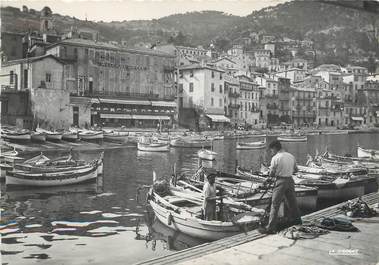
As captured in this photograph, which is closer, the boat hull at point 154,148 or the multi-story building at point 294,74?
the boat hull at point 154,148

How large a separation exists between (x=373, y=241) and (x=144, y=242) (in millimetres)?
5671

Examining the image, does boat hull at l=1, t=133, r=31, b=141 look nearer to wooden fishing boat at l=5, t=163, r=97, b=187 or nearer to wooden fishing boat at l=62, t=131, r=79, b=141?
wooden fishing boat at l=62, t=131, r=79, b=141

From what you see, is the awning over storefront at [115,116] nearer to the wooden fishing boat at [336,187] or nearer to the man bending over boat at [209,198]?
the wooden fishing boat at [336,187]

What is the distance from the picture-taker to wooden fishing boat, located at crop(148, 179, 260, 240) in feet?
27.9

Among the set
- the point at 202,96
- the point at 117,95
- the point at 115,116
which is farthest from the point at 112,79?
the point at 202,96

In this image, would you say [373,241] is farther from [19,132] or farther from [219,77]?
[219,77]

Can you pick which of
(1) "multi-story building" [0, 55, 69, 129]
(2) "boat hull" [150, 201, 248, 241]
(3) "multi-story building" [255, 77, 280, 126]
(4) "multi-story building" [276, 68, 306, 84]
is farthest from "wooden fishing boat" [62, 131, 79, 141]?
(4) "multi-story building" [276, 68, 306, 84]

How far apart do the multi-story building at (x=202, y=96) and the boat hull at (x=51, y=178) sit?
3148cm

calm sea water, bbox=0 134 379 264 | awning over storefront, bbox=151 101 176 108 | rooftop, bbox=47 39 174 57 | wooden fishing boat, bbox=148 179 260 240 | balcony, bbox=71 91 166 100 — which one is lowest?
calm sea water, bbox=0 134 379 264

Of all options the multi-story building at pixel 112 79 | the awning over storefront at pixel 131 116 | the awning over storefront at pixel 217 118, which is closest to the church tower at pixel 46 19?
the multi-story building at pixel 112 79

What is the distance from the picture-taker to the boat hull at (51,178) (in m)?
16.3

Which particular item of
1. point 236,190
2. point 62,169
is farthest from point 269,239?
point 62,169

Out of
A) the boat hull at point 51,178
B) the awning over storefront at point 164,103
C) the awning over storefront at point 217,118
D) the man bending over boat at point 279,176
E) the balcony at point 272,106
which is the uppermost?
the balcony at point 272,106

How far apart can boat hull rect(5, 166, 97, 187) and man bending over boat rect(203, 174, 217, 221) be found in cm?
989
